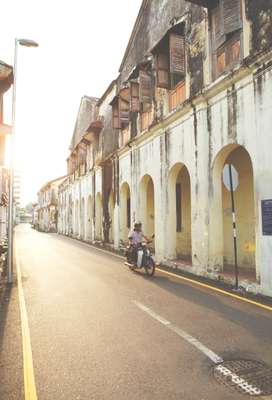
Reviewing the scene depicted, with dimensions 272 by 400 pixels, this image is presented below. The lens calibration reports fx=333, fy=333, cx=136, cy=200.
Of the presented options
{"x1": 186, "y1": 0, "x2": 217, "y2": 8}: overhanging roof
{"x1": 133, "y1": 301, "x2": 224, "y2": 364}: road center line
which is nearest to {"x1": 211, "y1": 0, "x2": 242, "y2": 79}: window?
{"x1": 186, "y1": 0, "x2": 217, "y2": 8}: overhanging roof

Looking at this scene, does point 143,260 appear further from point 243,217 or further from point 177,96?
point 177,96

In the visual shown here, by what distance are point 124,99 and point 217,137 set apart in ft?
31.9

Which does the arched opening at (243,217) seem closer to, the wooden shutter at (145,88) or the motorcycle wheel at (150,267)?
the motorcycle wheel at (150,267)

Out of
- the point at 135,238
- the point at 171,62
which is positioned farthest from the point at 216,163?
the point at 171,62

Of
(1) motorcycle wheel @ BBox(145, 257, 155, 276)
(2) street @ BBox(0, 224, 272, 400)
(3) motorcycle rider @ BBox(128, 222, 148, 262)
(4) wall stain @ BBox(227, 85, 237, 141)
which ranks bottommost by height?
(2) street @ BBox(0, 224, 272, 400)

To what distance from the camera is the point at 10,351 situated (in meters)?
4.66

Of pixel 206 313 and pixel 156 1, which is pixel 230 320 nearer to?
pixel 206 313

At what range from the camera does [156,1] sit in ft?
49.1

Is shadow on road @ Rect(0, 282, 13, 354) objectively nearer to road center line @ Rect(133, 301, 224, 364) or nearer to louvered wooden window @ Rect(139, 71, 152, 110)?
road center line @ Rect(133, 301, 224, 364)

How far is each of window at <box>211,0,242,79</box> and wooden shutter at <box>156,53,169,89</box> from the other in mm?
2933

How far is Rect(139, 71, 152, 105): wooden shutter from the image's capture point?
15047 millimetres

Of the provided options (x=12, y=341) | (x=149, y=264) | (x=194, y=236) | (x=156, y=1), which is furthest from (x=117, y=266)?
(x=156, y=1)

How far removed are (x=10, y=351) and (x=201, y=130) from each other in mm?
8360

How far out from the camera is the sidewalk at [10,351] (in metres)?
3.60
